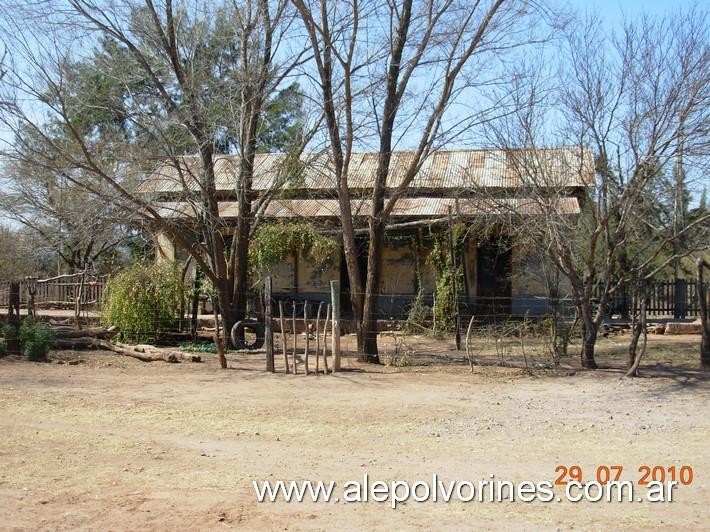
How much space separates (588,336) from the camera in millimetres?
13617

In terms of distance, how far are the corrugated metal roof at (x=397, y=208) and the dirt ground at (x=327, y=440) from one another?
9.98 ft

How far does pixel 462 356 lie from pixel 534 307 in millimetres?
6267

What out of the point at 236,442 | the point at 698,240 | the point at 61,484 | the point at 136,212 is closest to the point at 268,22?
the point at 136,212

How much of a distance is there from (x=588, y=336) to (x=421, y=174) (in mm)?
8727

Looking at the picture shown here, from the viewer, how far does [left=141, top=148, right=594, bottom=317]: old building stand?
13750 mm

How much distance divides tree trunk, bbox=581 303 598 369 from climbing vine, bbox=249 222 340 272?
8.90 meters

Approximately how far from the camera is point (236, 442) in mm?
8320

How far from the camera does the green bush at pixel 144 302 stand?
1805 cm

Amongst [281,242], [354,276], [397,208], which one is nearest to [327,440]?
[354,276]

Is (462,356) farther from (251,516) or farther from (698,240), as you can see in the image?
(251,516)
